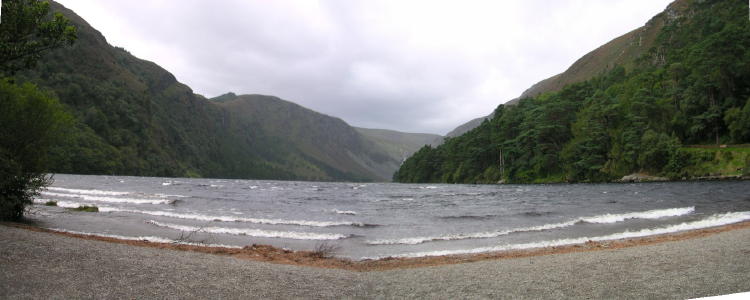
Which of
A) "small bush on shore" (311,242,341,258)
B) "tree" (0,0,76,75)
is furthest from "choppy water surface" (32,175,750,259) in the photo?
"tree" (0,0,76,75)

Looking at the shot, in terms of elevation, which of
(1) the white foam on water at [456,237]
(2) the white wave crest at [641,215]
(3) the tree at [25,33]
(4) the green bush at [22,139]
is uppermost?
(3) the tree at [25,33]

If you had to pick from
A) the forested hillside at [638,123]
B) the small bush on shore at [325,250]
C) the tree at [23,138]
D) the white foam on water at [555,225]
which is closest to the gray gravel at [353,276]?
the small bush on shore at [325,250]

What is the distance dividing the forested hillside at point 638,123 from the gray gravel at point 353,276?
222 feet

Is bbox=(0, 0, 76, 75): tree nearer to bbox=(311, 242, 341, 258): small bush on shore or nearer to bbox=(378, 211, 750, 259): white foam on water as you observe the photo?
bbox=(311, 242, 341, 258): small bush on shore

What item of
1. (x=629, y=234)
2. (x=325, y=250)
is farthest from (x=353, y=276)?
(x=629, y=234)

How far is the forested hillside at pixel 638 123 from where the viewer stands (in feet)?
252

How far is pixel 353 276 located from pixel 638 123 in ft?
301

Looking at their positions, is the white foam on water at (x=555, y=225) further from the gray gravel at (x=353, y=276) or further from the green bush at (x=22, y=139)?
the green bush at (x=22, y=139)

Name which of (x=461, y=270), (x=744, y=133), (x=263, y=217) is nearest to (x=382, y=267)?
(x=461, y=270)

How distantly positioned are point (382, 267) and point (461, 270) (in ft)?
9.71

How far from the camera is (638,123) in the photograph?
85250 millimetres

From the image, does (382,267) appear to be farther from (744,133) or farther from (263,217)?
(744,133)

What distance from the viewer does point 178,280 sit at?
990cm

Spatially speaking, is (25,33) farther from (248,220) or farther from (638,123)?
(638,123)
